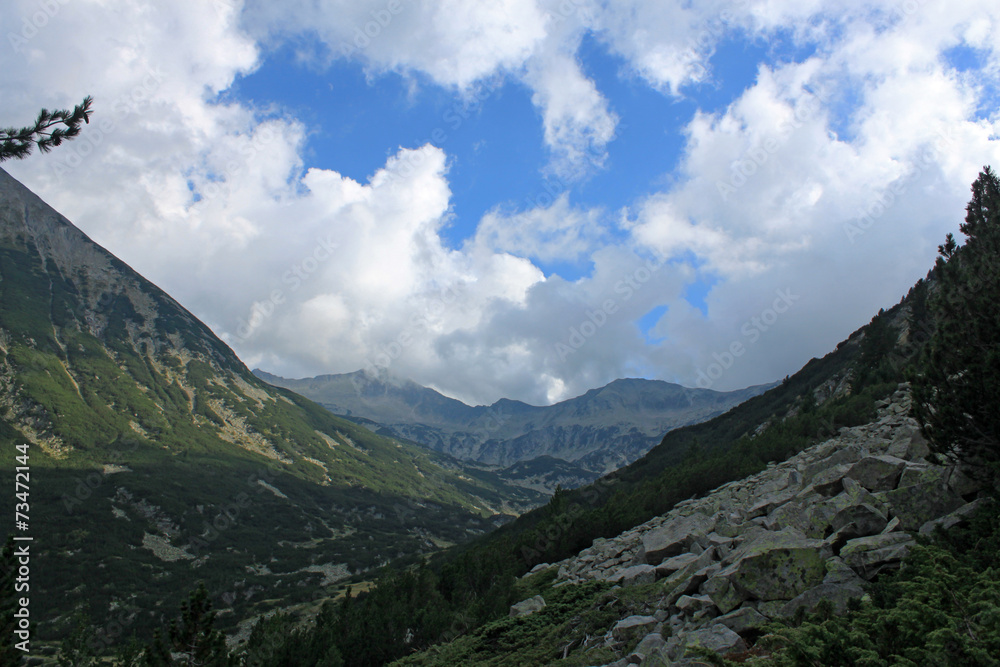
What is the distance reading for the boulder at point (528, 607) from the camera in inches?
675

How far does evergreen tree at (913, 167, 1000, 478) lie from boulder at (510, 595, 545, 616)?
42.1ft

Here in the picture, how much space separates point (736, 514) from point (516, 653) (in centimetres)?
917

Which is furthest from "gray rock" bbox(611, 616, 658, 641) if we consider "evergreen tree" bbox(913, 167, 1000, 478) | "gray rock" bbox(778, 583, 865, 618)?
"evergreen tree" bbox(913, 167, 1000, 478)

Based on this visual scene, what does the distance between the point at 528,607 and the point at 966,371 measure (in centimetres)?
1494

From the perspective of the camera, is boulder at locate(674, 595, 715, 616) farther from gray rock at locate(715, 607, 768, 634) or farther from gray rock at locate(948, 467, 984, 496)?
gray rock at locate(948, 467, 984, 496)

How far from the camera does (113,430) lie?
525 ft

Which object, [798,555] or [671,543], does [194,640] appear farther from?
[798,555]

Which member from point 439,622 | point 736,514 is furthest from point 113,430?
point 736,514

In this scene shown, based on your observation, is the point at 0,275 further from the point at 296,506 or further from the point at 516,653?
the point at 516,653

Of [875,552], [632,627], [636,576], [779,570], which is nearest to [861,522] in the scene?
[875,552]

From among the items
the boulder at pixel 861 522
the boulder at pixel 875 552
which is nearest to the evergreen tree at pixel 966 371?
the boulder at pixel 861 522

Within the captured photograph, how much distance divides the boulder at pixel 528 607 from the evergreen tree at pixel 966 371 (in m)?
12.8

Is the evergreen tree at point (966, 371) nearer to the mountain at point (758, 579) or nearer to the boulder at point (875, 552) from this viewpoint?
the mountain at point (758, 579)

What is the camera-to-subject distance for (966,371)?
449 inches
